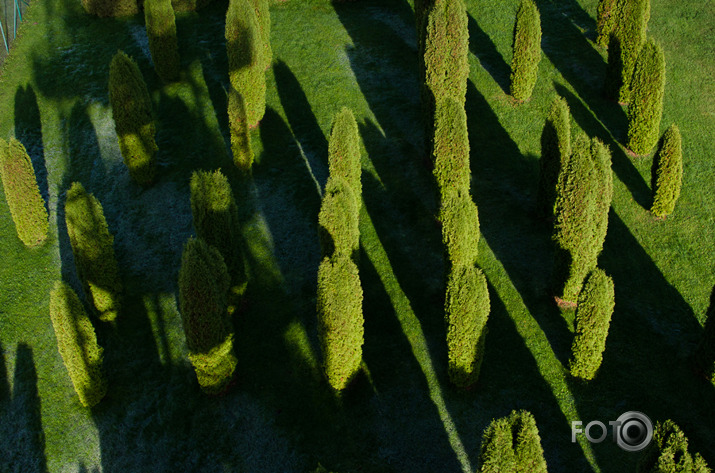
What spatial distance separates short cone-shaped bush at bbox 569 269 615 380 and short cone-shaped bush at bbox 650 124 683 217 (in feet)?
19.7

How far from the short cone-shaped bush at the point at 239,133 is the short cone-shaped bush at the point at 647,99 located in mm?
12377

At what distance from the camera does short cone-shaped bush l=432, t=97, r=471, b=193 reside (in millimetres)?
17812

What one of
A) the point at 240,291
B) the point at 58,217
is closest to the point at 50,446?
the point at 240,291

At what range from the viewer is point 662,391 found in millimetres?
15234

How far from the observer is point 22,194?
64.7 feet

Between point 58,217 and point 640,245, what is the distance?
18.1 meters

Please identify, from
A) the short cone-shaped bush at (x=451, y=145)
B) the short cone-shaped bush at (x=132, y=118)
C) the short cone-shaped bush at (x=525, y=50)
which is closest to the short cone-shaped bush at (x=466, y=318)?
the short cone-shaped bush at (x=451, y=145)

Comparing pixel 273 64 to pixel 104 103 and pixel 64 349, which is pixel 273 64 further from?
pixel 64 349

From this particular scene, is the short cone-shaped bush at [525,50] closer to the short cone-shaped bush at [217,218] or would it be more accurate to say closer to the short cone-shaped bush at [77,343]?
the short cone-shaped bush at [217,218]

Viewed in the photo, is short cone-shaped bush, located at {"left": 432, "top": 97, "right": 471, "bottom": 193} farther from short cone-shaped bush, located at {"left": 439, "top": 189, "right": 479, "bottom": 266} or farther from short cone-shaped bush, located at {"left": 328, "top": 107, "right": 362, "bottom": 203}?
short cone-shaped bush, located at {"left": 328, "top": 107, "right": 362, "bottom": 203}

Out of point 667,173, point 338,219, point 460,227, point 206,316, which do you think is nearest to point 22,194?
point 206,316

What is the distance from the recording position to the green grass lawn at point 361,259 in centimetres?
1515

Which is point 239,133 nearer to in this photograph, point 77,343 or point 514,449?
point 77,343

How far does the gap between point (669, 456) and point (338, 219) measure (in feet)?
29.3
